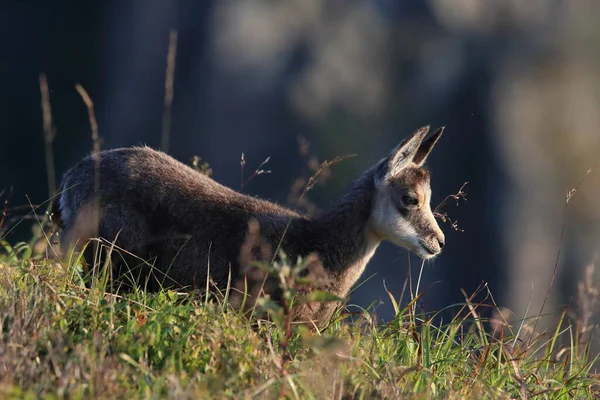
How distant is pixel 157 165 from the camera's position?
22.5ft

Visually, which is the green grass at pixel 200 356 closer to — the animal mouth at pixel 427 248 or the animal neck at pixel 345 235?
the animal neck at pixel 345 235

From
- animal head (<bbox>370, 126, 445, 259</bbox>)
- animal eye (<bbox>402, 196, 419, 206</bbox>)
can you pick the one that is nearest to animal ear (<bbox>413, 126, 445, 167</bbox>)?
animal head (<bbox>370, 126, 445, 259</bbox>)

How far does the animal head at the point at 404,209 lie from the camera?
719 cm

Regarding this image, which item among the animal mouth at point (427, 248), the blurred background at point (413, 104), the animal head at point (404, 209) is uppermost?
the animal head at point (404, 209)

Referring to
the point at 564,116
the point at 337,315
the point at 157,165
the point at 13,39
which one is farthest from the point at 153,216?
the point at 13,39

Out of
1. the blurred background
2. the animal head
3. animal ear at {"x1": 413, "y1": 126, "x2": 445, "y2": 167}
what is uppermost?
animal ear at {"x1": 413, "y1": 126, "x2": 445, "y2": 167}

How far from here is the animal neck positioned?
23.1 ft

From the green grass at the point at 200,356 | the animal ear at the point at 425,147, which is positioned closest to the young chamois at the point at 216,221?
the animal ear at the point at 425,147

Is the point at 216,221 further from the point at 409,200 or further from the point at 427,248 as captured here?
the point at 427,248

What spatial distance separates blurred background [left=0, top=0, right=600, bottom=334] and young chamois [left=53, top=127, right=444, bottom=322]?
11.6m

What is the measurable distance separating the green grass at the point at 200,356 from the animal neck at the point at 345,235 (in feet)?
4.83

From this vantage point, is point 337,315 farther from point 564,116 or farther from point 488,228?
point 564,116

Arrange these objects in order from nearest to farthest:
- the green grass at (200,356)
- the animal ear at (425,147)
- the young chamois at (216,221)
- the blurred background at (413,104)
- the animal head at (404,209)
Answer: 1. the green grass at (200,356)
2. the young chamois at (216,221)
3. the animal head at (404,209)
4. the animal ear at (425,147)
5. the blurred background at (413,104)

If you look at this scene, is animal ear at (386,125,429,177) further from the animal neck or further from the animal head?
the animal neck
